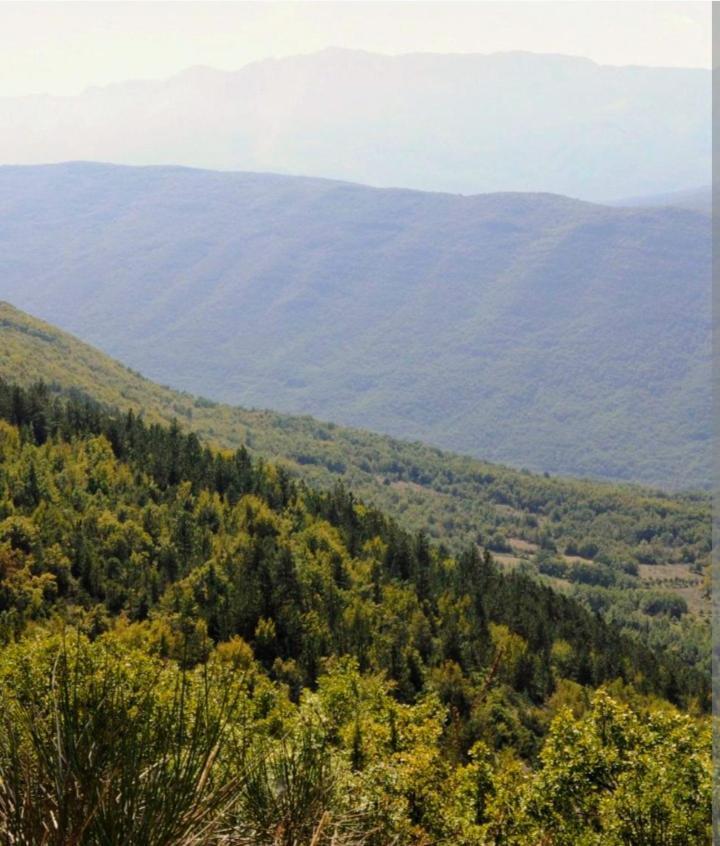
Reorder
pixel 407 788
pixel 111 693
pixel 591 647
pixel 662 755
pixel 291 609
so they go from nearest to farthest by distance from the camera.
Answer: pixel 111 693
pixel 662 755
pixel 407 788
pixel 291 609
pixel 591 647

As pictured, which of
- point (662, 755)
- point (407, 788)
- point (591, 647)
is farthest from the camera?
point (591, 647)

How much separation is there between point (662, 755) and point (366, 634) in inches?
2080

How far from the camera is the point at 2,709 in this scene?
9.10 metres

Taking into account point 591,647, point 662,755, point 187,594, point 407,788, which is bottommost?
point 591,647

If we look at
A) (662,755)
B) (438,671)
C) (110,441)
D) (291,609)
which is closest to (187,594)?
(291,609)

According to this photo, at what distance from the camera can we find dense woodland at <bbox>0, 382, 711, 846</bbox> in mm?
8734

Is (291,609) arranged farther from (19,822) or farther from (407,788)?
(19,822)

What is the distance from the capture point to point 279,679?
249 feet

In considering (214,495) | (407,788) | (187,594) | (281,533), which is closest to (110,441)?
(214,495)

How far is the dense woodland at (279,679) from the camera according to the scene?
873cm

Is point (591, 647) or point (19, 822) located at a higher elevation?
point (19, 822)

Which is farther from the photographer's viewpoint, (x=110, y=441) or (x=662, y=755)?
(x=110, y=441)

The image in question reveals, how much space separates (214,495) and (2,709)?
105m

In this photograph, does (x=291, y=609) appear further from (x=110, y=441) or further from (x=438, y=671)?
(x=110, y=441)
